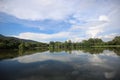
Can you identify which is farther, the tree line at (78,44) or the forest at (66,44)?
the tree line at (78,44)

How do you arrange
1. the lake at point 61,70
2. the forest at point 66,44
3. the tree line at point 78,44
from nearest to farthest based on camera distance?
the lake at point 61,70, the forest at point 66,44, the tree line at point 78,44

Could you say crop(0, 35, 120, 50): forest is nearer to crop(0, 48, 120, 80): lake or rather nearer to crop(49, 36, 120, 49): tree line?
crop(49, 36, 120, 49): tree line

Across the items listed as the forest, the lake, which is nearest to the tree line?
the forest

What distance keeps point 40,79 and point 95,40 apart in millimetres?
136010

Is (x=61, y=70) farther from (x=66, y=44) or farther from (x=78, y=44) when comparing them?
(x=78, y=44)

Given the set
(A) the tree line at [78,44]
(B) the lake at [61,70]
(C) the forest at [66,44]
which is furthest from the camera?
(A) the tree line at [78,44]

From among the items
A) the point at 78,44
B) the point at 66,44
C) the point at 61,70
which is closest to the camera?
the point at 61,70

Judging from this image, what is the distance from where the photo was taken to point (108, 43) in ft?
382

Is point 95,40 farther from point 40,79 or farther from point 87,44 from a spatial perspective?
point 40,79

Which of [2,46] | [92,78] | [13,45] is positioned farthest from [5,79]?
[13,45]

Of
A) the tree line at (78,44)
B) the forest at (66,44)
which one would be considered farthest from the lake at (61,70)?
the tree line at (78,44)

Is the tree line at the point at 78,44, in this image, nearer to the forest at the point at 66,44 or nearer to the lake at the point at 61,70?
the forest at the point at 66,44

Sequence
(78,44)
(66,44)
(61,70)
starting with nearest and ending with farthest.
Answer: (61,70) → (66,44) → (78,44)

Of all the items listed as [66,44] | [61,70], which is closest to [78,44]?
[66,44]
